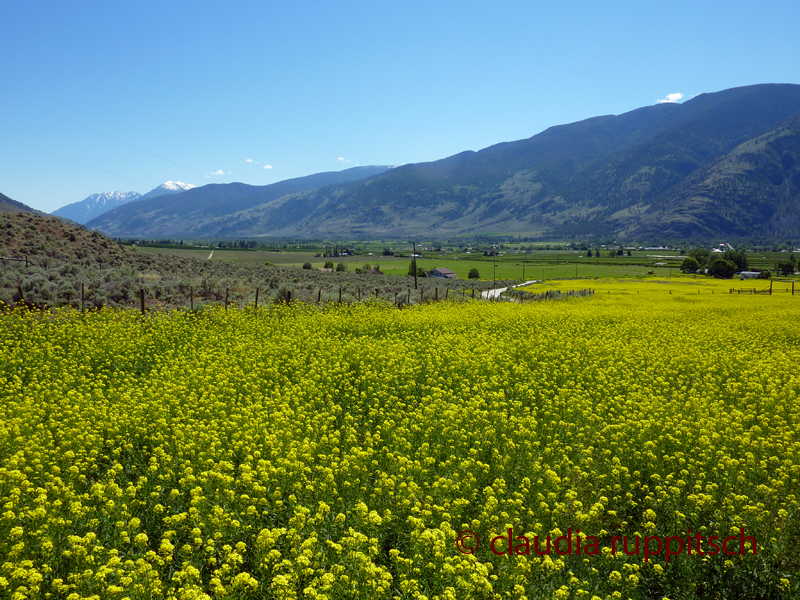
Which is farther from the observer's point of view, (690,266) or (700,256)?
(700,256)

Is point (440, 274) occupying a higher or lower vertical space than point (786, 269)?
higher

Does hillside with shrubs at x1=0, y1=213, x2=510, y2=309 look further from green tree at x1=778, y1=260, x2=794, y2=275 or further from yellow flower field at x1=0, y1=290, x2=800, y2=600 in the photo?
green tree at x1=778, y1=260, x2=794, y2=275

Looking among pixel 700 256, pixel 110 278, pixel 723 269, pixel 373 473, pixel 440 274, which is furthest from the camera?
pixel 700 256

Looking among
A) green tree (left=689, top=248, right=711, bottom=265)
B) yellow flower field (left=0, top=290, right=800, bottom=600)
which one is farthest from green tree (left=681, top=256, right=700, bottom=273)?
yellow flower field (left=0, top=290, right=800, bottom=600)

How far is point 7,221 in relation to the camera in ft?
109

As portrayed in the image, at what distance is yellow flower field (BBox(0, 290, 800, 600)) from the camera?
4535 mm

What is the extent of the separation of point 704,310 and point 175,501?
29735mm

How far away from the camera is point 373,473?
6.84 m

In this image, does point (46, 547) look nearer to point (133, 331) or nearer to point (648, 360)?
point (133, 331)

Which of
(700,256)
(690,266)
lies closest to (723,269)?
(690,266)

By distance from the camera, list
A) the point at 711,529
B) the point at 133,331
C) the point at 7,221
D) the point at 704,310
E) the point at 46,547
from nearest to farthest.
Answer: the point at 46,547 < the point at 711,529 < the point at 133,331 < the point at 704,310 < the point at 7,221

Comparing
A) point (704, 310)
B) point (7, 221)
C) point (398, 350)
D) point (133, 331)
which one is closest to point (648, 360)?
point (398, 350)

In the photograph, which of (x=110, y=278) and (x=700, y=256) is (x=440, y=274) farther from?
(x=700, y=256)

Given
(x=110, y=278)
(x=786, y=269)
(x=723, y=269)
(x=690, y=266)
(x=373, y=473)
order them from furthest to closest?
(x=690, y=266), (x=786, y=269), (x=723, y=269), (x=110, y=278), (x=373, y=473)
